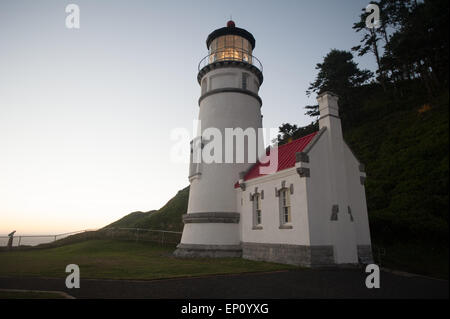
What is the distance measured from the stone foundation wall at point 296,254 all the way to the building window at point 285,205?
4.80ft

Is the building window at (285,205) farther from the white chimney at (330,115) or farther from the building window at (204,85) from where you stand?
the building window at (204,85)

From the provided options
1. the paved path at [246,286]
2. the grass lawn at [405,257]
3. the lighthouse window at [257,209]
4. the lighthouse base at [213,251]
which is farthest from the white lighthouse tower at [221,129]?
the grass lawn at [405,257]

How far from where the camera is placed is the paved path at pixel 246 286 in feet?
24.1

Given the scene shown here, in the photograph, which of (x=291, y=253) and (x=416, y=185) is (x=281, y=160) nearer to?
(x=291, y=253)

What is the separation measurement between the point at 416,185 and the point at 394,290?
1014cm

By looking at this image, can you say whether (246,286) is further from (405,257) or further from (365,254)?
(405,257)

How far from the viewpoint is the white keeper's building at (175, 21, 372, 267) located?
1308cm

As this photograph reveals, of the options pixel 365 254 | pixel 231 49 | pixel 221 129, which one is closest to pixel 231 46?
pixel 231 49

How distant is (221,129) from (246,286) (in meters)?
13.5

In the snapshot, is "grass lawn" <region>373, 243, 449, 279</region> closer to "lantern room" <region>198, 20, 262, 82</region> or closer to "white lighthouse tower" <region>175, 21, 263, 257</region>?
"white lighthouse tower" <region>175, 21, 263, 257</region>

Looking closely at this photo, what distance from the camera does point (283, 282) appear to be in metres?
9.23

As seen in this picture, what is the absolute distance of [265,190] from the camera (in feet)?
52.5

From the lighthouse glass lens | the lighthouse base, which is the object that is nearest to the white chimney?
the lighthouse glass lens
